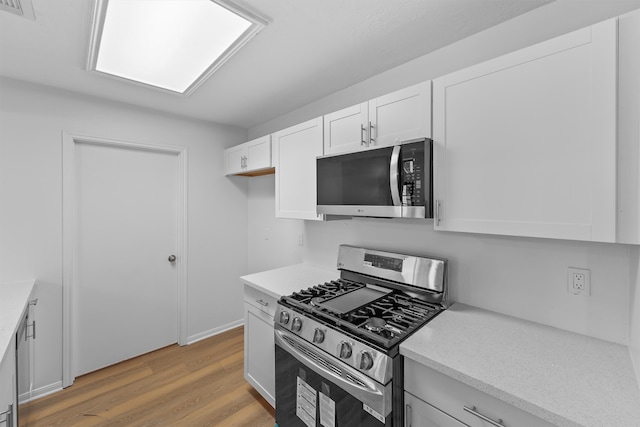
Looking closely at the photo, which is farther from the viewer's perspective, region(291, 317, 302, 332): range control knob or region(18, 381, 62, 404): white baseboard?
region(18, 381, 62, 404): white baseboard

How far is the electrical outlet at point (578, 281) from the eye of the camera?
125 cm

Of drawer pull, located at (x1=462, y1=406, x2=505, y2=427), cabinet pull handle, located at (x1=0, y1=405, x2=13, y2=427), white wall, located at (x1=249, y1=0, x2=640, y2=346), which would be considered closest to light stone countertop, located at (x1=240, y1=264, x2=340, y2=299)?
white wall, located at (x1=249, y1=0, x2=640, y2=346)

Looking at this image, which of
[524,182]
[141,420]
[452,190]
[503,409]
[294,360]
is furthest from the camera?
[141,420]

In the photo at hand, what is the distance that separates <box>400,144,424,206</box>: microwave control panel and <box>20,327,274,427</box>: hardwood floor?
1782 millimetres

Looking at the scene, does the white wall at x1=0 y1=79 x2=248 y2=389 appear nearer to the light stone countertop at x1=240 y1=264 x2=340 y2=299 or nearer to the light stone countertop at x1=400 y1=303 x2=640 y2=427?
the light stone countertop at x1=240 y1=264 x2=340 y2=299

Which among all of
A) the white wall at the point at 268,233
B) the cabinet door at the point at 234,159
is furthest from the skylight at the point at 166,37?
the white wall at the point at 268,233

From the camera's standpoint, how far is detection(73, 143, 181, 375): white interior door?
247 centimetres

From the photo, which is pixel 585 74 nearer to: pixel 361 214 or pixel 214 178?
pixel 361 214

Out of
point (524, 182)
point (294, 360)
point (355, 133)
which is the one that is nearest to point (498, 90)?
point (524, 182)

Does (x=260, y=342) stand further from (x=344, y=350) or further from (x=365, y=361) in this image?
(x=365, y=361)

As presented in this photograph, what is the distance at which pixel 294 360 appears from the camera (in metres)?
1.62

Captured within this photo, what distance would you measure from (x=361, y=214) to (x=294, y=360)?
926 millimetres

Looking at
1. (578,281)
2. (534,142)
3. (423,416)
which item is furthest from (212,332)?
(534,142)

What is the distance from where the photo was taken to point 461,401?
104cm
